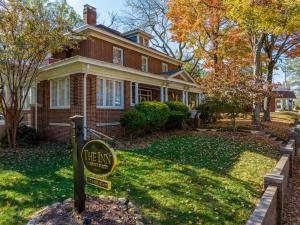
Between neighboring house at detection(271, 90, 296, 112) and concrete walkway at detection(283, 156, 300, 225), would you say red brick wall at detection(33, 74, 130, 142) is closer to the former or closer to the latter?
concrete walkway at detection(283, 156, 300, 225)

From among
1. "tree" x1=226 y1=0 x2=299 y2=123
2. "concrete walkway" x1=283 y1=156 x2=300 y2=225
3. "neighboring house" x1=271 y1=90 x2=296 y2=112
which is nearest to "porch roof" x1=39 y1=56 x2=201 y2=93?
"tree" x1=226 y1=0 x2=299 y2=123

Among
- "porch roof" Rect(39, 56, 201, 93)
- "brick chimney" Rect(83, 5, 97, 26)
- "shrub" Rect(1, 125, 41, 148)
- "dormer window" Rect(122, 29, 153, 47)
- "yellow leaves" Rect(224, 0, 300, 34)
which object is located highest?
"brick chimney" Rect(83, 5, 97, 26)

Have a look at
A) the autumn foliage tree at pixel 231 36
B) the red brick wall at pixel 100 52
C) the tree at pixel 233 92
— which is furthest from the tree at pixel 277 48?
the red brick wall at pixel 100 52

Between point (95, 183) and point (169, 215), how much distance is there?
57.4 inches

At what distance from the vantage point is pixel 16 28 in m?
9.01

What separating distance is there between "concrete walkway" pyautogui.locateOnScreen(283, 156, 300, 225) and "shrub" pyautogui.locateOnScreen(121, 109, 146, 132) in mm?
6507

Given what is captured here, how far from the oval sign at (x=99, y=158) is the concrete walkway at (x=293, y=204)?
4.37 metres

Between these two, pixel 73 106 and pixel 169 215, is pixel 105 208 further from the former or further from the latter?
pixel 73 106

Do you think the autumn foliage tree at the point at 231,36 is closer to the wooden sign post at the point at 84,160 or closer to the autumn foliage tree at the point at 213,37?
Answer: the autumn foliage tree at the point at 213,37

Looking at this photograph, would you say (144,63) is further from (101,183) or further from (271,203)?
(101,183)

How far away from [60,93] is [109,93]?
2480 mm

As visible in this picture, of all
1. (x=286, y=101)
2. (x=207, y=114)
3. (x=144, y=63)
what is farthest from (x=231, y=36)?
(x=286, y=101)

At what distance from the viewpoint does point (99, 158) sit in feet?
11.9

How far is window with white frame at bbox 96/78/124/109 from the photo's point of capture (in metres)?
11.6
